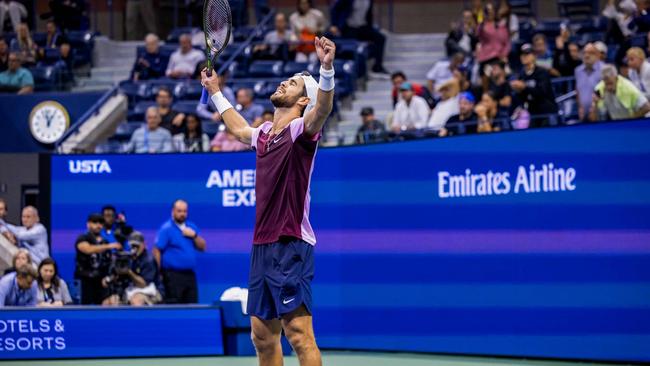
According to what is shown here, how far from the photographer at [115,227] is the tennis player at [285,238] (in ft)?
23.3

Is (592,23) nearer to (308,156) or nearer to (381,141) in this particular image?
(381,141)

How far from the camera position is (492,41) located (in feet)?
54.1

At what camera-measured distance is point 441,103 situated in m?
15.0

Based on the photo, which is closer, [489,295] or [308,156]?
[308,156]

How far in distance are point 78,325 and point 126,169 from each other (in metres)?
2.66

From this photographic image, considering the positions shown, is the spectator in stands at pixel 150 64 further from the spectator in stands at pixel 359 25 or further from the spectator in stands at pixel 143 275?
the spectator in stands at pixel 143 275

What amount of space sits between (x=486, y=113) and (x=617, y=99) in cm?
200

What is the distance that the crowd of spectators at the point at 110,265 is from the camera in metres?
13.6

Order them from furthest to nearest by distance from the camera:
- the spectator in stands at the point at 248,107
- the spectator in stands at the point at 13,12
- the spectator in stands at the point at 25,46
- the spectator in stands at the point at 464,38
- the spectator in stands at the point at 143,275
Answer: the spectator in stands at the point at 13,12
the spectator in stands at the point at 25,46
the spectator in stands at the point at 464,38
the spectator in stands at the point at 248,107
the spectator in stands at the point at 143,275

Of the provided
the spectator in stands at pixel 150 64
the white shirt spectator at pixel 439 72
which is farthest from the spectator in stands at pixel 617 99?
the spectator in stands at pixel 150 64

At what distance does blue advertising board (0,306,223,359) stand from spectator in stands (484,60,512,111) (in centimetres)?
418

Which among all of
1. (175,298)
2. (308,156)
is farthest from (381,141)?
(308,156)

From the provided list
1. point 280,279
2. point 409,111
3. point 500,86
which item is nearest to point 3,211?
point 409,111

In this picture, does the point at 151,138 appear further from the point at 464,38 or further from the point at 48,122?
the point at 464,38
